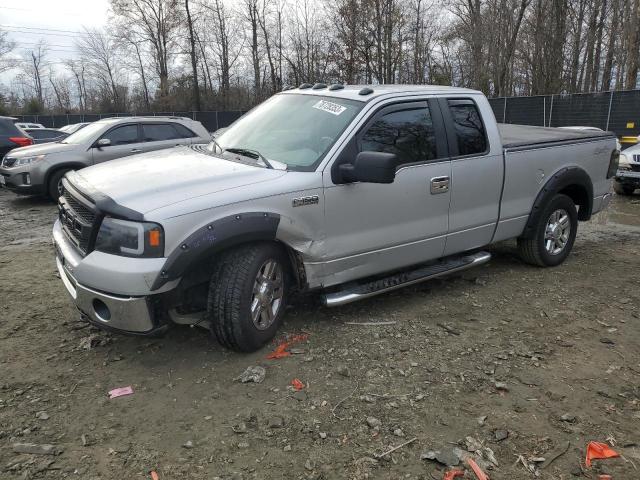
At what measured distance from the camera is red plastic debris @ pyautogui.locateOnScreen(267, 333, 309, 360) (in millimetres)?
3723

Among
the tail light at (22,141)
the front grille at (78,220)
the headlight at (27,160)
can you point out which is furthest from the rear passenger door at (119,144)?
the front grille at (78,220)

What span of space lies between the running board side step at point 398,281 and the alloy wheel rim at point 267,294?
376 mm

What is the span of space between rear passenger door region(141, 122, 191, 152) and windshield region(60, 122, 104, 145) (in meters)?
0.85

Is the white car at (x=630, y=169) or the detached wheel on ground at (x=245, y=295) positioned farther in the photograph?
the white car at (x=630, y=169)

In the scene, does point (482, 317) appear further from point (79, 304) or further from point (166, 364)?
point (79, 304)

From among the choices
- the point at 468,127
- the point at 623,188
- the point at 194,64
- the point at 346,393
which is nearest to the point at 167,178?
the point at 346,393

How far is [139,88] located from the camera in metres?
50.9

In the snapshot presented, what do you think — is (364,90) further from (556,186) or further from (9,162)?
Answer: (9,162)

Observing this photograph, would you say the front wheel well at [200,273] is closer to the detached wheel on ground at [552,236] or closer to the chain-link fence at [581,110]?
the detached wheel on ground at [552,236]

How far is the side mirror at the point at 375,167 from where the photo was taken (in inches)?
139

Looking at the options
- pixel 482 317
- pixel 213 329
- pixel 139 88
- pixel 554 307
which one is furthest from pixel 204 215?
pixel 139 88

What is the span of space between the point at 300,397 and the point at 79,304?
1540mm

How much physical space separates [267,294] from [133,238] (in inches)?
40.2

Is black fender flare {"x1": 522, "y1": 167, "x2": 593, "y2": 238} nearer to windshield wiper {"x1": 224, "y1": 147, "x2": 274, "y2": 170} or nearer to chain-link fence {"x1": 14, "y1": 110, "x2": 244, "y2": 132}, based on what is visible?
windshield wiper {"x1": 224, "y1": 147, "x2": 274, "y2": 170}
